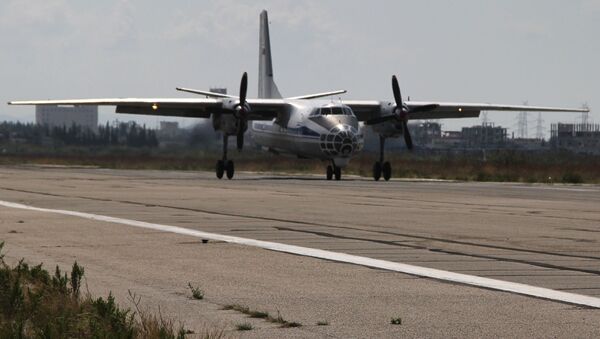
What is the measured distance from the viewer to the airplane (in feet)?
169

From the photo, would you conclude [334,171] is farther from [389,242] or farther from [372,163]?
[389,242]

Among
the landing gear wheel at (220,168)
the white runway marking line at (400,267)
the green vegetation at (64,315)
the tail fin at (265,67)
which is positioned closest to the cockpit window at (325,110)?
the landing gear wheel at (220,168)

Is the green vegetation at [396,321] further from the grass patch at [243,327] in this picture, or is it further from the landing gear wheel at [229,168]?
the landing gear wheel at [229,168]

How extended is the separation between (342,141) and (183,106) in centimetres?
766

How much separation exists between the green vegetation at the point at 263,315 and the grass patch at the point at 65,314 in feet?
2.43

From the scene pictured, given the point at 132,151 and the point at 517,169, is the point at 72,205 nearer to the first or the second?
the point at 517,169

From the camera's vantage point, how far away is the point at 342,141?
166 ft

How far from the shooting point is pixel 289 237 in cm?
1867

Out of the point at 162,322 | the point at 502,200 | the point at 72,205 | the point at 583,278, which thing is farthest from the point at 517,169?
the point at 162,322

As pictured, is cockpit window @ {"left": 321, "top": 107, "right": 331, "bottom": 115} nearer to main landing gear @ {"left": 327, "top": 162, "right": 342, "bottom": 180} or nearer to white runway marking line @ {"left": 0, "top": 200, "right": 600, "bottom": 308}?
main landing gear @ {"left": 327, "top": 162, "right": 342, "bottom": 180}

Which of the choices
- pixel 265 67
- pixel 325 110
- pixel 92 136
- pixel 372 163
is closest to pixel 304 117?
pixel 325 110

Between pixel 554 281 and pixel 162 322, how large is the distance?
506 cm

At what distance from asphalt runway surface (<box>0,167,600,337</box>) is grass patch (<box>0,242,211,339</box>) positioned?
633 millimetres

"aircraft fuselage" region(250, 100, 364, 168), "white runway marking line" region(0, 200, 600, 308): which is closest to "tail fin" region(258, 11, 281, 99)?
"aircraft fuselage" region(250, 100, 364, 168)
